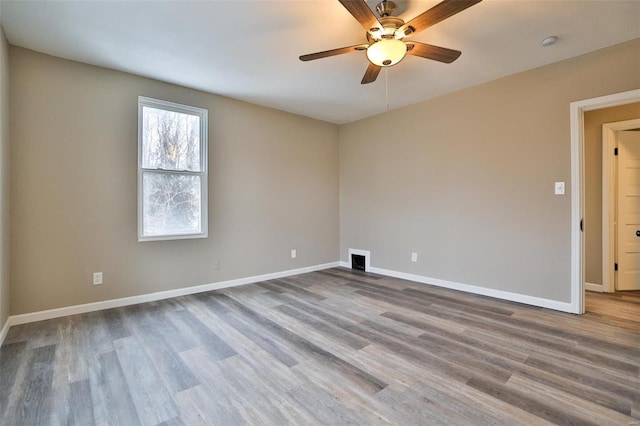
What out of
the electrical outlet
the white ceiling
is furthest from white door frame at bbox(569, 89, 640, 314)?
the electrical outlet

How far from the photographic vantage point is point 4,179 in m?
2.49

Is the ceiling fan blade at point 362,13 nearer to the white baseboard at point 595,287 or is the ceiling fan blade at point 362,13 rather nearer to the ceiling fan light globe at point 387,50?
the ceiling fan light globe at point 387,50

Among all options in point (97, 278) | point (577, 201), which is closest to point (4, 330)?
point (97, 278)

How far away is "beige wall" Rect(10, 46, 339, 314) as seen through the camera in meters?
2.74

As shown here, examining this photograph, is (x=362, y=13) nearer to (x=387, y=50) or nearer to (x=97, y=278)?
(x=387, y=50)

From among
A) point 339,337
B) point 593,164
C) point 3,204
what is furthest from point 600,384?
point 3,204

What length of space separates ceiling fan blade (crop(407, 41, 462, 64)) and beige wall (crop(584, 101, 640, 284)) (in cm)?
289

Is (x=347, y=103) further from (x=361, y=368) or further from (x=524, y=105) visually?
(x=361, y=368)

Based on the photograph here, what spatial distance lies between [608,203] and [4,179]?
648 cm

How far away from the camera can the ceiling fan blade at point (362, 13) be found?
5.60 ft

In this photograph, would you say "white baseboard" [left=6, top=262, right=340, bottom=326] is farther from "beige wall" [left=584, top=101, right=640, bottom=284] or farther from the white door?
the white door

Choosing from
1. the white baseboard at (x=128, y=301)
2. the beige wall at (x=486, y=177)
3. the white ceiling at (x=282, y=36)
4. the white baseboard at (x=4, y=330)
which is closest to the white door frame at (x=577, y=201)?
the beige wall at (x=486, y=177)

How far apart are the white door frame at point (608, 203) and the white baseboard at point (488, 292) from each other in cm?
135

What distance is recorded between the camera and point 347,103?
4188 millimetres
